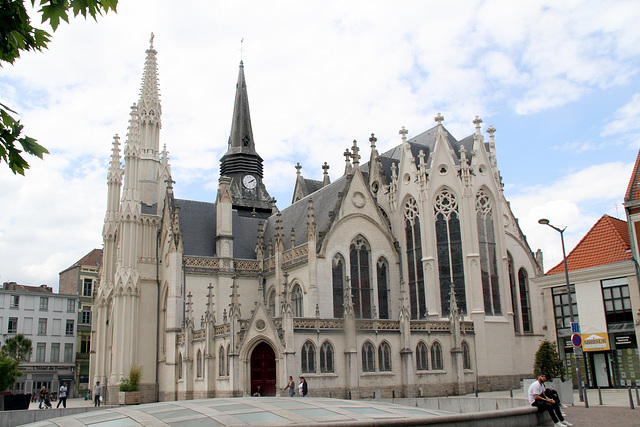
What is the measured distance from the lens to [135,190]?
155ft

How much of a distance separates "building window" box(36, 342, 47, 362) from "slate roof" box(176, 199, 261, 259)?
3743 cm

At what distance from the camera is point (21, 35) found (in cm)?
740

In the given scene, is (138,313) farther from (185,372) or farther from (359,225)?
(359,225)

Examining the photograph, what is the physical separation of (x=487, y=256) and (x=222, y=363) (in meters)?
17.1

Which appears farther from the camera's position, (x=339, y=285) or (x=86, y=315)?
(x=86, y=315)

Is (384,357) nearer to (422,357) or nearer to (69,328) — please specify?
(422,357)

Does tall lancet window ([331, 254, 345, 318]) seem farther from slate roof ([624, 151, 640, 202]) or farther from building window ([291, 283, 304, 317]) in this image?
slate roof ([624, 151, 640, 202])

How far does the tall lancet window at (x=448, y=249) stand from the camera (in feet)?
126

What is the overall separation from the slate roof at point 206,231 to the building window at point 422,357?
1544cm

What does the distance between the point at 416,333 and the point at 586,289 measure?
32.5ft

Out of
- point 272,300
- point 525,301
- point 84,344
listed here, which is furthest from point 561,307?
point 84,344

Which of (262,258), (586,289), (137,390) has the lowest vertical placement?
(137,390)

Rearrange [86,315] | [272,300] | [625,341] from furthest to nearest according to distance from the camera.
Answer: [86,315]
[272,300]
[625,341]

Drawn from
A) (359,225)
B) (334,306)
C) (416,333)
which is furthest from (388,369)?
(359,225)
